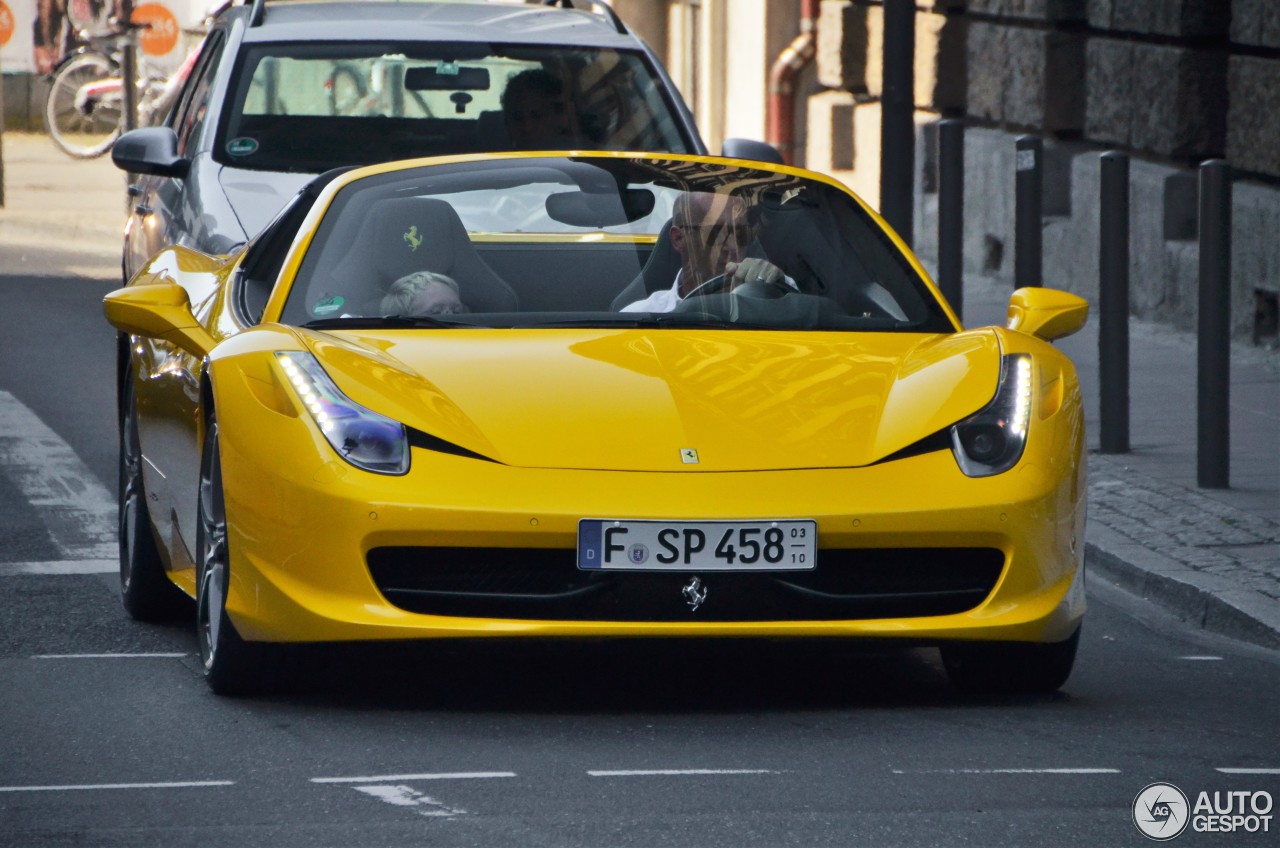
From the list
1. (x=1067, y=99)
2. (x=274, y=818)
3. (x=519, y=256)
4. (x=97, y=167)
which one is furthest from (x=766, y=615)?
(x=97, y=167)

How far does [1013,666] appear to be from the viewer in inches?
236

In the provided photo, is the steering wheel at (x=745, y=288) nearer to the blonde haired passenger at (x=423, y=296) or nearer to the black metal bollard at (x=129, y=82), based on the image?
the blonde haired passenger at (x=423, y=296)

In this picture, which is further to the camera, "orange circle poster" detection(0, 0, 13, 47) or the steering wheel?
"orange circle poster" detection(0, 0, 13, 47)

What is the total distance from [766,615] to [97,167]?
21727 millimetres

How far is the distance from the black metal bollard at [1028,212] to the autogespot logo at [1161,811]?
19.9ft

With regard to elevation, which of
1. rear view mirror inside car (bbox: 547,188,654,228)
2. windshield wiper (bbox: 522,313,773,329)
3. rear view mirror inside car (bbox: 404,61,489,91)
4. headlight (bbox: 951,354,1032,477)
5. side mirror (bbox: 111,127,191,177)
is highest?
rear view mirror inside car (bbox: 404,61,489,91)

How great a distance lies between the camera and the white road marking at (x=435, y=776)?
5047 mm

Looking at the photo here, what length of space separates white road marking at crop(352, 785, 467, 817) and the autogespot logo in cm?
116

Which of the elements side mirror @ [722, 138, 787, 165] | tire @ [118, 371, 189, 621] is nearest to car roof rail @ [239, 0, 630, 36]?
side mirror @ [722, 138, 787, 165]

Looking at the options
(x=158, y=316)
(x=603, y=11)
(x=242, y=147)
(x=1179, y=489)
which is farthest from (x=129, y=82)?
(x=158, y=316)

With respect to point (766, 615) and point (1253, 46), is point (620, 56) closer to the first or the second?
point (1253, 46)

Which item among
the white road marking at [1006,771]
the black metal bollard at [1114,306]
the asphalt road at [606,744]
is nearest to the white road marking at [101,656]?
the asphalt road at [606,744]

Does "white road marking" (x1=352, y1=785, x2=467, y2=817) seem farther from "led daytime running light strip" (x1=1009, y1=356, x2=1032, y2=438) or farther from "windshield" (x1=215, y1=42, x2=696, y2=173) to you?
"windshield" (x1=215, y1=42, x2=696, y2=173)

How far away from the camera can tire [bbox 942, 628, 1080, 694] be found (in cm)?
595
